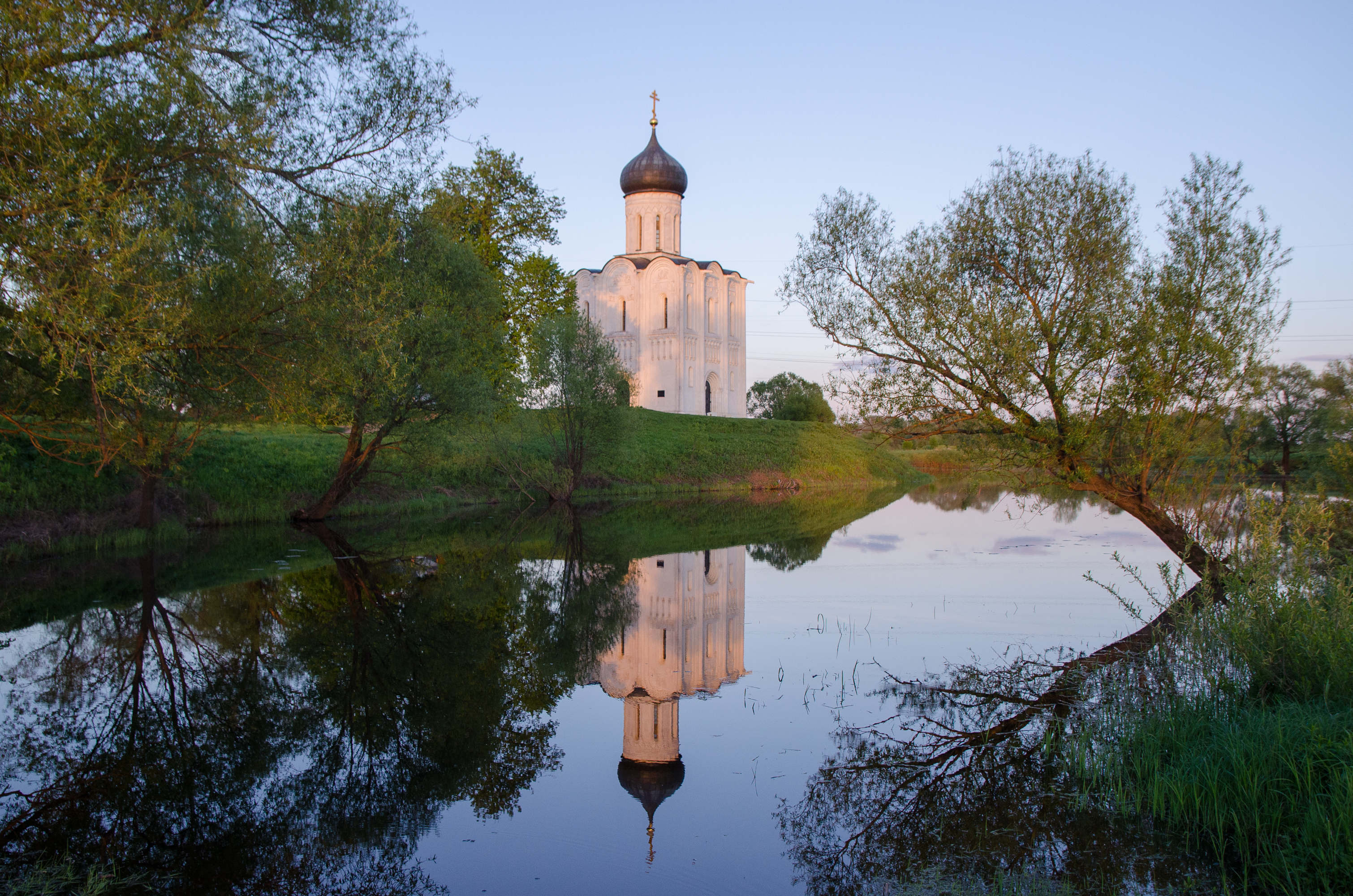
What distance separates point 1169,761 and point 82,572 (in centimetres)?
1266

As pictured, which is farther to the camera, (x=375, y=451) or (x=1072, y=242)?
(x=375, y=451)

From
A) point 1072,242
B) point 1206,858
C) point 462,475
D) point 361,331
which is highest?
point 1072,242

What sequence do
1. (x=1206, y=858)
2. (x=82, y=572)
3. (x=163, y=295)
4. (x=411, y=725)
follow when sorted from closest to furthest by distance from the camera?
1. (x=1206, y=858)
2. (x=411, y=725)
3. (x=163, y=295)
4. (x=82, y=572)

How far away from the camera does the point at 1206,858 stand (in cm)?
385

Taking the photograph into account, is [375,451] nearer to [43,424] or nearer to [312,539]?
[312,539]

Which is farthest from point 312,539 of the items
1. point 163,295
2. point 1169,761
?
point 1169,761

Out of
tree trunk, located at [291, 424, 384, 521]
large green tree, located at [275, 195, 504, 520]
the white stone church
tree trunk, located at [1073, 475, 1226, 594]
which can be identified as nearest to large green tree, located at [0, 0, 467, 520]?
large green tree, located at [275, 195, 504, 520]

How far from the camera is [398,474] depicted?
20688 mm

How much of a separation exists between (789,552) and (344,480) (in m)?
9.67

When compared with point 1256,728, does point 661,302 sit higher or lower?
higher

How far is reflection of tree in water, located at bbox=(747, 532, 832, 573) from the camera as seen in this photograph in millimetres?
14031

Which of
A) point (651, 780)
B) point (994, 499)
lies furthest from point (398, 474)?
point (994, 499)

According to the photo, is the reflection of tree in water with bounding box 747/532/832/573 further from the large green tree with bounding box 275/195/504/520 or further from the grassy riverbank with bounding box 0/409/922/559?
the large green tree with bounding box 275/195/504/520

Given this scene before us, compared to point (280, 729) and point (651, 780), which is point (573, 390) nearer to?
point (280, 729)
